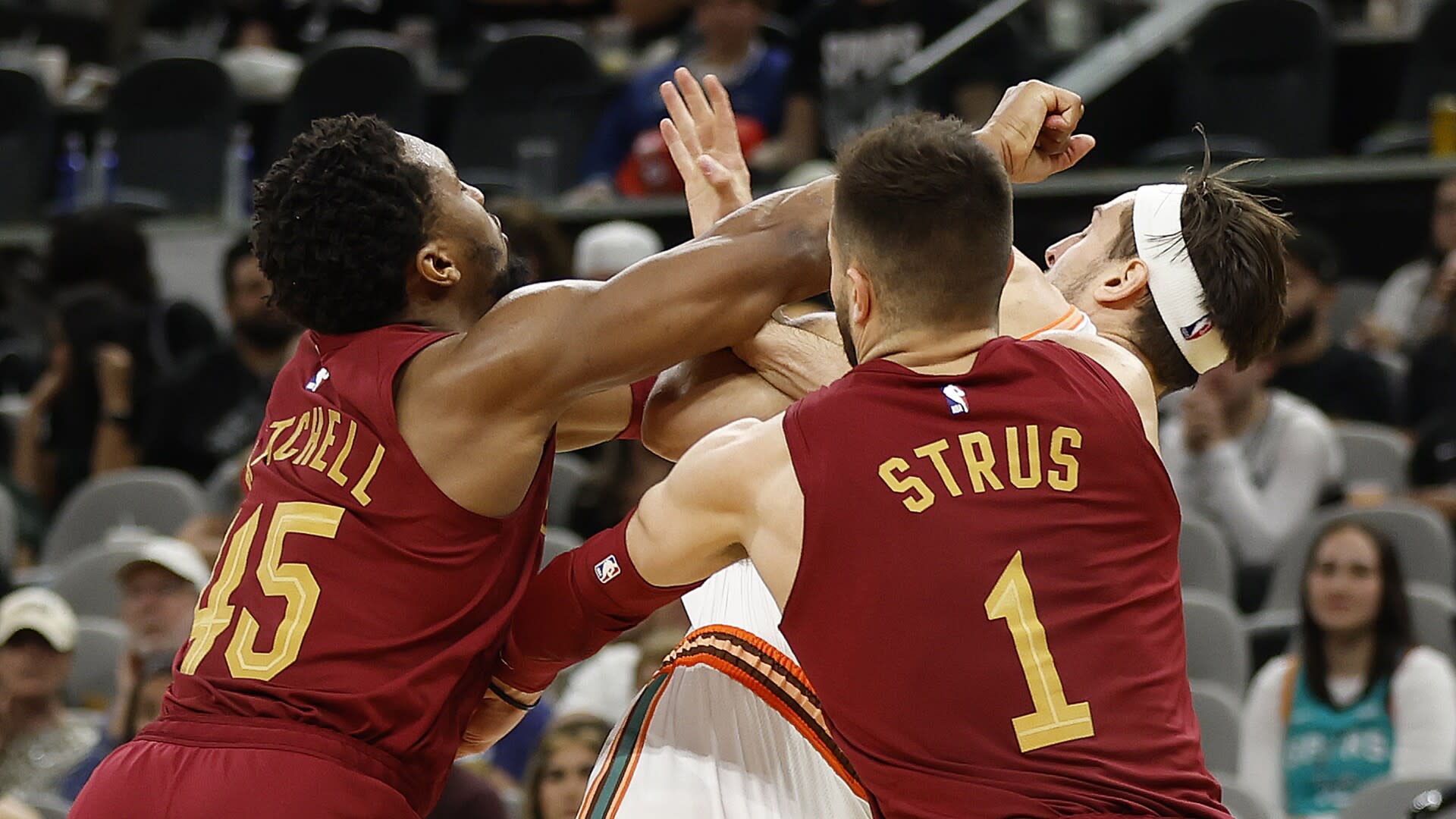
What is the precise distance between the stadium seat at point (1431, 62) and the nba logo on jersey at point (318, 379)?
7147 millimetres

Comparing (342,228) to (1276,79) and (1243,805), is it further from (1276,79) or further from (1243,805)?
(1276,79)

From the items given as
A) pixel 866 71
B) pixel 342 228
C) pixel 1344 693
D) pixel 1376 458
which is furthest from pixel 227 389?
pixel 342 228

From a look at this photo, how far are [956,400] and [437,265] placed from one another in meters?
0.93

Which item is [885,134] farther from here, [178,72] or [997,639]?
[178,72]

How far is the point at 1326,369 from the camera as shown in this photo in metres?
7.51

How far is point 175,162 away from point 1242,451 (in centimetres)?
586

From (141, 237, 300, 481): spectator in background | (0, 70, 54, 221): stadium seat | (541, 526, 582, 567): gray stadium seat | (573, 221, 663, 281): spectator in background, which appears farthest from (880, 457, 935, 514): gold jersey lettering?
(0, 70, 54, 221): stadium seat

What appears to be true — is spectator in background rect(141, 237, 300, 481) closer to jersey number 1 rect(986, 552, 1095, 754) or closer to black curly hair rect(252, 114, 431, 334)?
black curly hair rect(252, 114, 431, 334)

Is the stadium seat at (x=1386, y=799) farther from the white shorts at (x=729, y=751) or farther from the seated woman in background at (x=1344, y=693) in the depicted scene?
the white shorts at (x=729, y=751)

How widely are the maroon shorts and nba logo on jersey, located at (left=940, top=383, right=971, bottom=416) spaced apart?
3.34ft

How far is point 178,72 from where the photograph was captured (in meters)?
10.3

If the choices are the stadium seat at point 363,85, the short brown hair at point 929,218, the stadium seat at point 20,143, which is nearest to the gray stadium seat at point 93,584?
the stadium seat at point 363,85

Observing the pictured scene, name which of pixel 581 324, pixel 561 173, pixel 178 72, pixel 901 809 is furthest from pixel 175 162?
pixel 901 809

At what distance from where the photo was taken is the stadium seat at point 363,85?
9.77 meters
